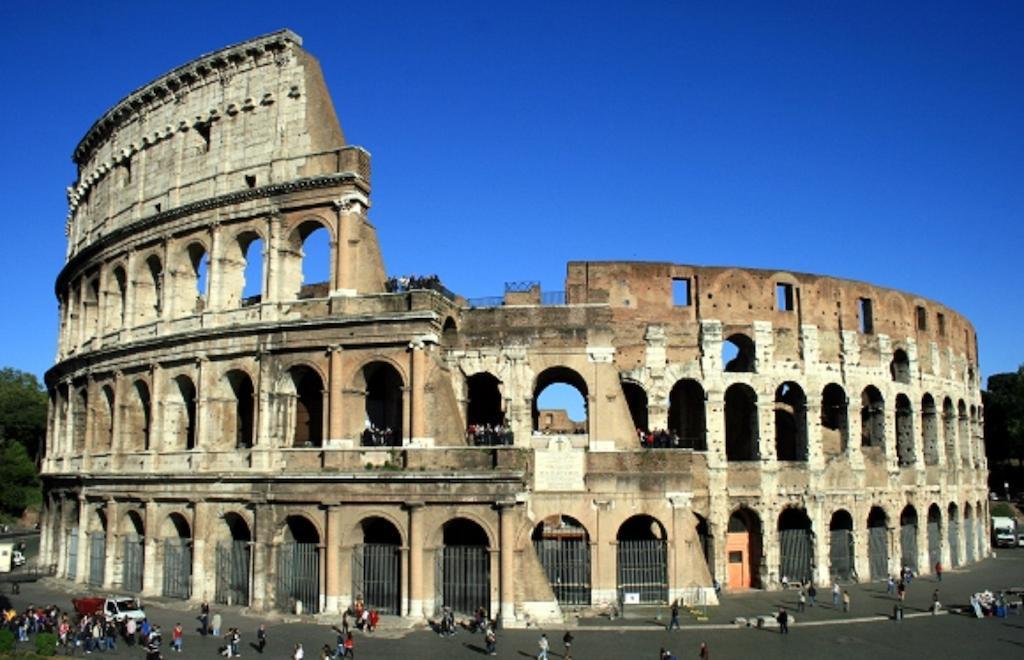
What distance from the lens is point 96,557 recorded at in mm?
29844

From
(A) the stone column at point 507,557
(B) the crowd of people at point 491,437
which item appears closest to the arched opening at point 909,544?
(B) the crowd of people at point 491,437

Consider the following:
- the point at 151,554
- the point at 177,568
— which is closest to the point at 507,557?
the point at 177,568

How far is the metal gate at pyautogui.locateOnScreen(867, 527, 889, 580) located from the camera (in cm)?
3238

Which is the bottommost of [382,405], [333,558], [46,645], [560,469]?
[46,645]

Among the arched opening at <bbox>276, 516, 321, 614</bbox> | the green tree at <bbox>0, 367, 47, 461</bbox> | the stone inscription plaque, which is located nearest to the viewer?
the arched opening at <bbox>276, 516, 321, 614</bbox>

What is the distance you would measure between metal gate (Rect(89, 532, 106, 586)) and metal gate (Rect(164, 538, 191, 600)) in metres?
3.69

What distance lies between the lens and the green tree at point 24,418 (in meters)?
61.6

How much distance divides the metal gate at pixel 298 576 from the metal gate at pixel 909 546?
2292cm

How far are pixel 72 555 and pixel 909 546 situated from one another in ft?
106

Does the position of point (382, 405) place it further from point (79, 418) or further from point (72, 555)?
point (72, 555)

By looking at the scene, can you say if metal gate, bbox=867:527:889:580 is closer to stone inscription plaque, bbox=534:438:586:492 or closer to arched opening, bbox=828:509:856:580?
arched opening, bbox=828:509:856:580

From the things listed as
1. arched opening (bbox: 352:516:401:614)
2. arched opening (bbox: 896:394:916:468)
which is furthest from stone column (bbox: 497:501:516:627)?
arched opening (bbox: 896:394:916:468)

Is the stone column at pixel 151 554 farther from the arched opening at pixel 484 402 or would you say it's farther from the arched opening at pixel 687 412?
the arched opening at pixel 687 412

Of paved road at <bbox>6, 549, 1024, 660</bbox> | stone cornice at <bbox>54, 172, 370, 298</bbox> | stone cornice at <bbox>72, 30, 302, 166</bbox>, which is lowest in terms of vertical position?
paved road at <bbox>6, 549, 1024, 660</bbox>
